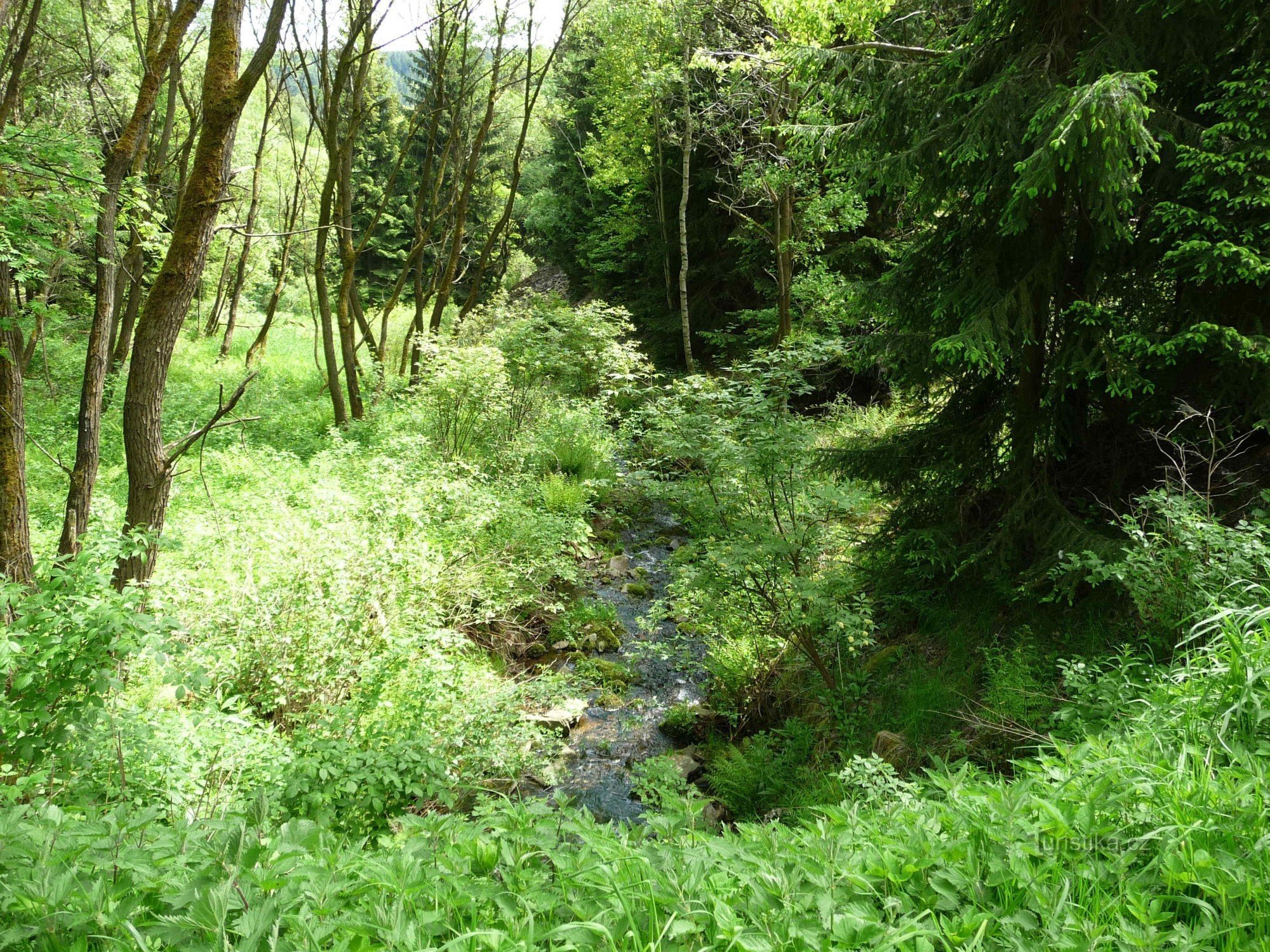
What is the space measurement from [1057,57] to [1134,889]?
15.8 ft

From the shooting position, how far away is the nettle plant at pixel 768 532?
4965 mm

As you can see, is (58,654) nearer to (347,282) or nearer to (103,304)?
(103,304)

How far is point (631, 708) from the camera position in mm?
6426

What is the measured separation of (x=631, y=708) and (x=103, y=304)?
544cm

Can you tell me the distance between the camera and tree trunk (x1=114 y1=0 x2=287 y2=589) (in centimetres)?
369

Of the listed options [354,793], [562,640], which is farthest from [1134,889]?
[562,640]

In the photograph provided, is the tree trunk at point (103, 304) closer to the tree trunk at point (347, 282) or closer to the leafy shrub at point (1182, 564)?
the tree trunk at point (347, 282)

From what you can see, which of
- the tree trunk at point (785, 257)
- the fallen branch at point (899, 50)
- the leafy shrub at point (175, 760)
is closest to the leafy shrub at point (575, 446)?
the tree trunk at point (785, 257)

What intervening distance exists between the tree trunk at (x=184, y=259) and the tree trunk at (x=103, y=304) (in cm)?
74

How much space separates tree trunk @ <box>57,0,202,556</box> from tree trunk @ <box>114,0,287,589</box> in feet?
2.43

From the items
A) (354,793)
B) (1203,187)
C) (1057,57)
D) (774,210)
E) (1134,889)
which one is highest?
(774,210)

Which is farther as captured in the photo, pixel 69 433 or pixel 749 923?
pixel 69 433

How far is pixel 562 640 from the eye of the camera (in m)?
7.29

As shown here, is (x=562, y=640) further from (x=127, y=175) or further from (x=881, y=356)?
(x=127, y=175)
